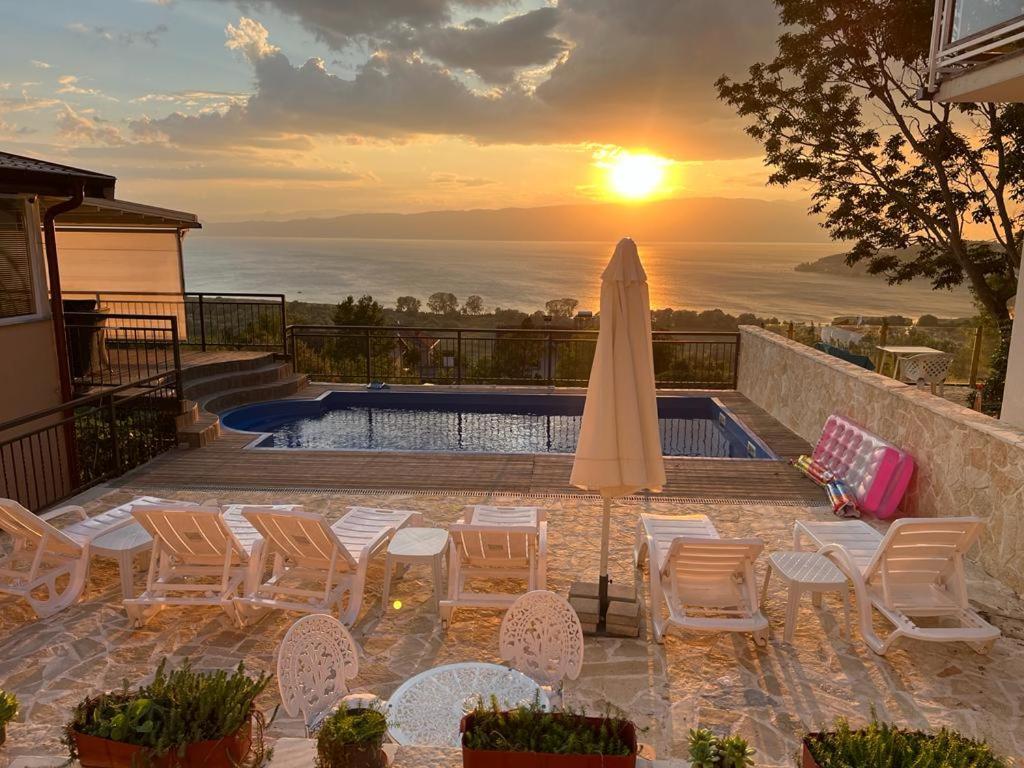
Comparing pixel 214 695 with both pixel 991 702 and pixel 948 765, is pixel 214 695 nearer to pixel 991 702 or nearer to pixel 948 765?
pixel 948 765

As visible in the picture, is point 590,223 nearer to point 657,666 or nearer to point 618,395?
point 618,395

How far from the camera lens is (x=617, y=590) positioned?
16.3 ft

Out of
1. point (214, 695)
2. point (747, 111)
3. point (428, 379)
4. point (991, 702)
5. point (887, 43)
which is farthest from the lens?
point (747, 111)

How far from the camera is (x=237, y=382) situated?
12.4m

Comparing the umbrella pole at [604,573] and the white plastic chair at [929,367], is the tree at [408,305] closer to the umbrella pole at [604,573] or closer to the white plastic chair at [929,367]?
the white plastic chair at [929,367]

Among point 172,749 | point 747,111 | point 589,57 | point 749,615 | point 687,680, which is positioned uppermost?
point 589,57

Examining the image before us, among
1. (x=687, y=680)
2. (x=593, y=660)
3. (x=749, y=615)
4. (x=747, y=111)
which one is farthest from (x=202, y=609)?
(x=747, y=111)

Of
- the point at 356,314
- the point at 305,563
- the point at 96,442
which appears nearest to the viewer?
the point at 305,563

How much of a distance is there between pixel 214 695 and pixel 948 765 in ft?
7.79

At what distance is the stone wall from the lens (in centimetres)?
523

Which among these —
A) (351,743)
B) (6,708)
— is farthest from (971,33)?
(6,708)

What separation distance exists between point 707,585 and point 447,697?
2.24m

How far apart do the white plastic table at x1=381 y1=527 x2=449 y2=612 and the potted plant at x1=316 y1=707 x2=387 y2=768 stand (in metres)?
2.60

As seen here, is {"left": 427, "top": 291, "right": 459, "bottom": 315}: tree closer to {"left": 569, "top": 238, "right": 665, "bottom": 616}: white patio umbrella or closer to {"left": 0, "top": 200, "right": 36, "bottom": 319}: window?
{"left": 0, "top": 200, "right": 36, "bottom": 319}: window
